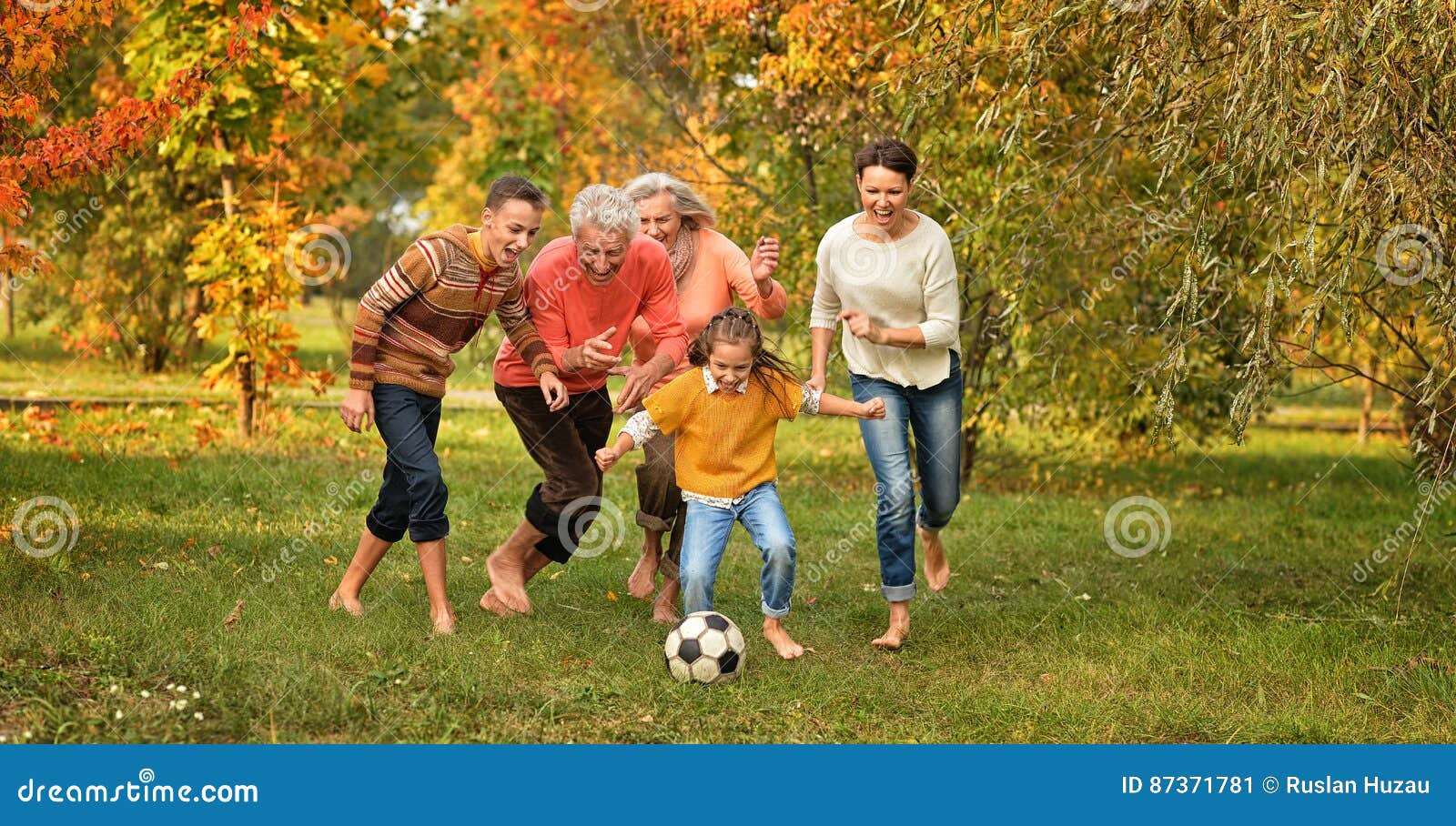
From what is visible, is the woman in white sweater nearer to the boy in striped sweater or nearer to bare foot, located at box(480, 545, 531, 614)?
the boy in striped sweater

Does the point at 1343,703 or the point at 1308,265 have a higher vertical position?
the point at 1308,265

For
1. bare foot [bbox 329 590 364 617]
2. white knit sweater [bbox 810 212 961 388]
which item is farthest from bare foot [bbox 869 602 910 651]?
bare foot [bbox 329 590 364 617]

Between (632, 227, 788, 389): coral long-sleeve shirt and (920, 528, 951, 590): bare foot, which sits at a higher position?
(632, 227, 788, 389): coral long-sleeve shirt

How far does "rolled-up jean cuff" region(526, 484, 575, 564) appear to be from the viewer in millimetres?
5891

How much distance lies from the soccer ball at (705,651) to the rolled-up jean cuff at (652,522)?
1.03 m

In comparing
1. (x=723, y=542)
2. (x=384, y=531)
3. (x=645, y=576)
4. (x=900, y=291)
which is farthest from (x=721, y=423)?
(x=384, y=531)

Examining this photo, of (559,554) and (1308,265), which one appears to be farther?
(559,554)

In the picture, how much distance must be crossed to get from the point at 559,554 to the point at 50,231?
1173 centimetres

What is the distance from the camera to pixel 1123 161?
29.5 ft

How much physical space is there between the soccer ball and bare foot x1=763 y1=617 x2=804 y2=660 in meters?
0.41

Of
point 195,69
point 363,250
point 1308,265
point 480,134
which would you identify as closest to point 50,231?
point 480,134

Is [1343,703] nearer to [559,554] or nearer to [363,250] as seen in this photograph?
[559,554]

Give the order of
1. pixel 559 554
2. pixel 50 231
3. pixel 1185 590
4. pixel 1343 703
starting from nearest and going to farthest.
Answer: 1. pixel 1343 703
2. pixel 559 554
3. pixel 1185 590
4. pixel 50 231

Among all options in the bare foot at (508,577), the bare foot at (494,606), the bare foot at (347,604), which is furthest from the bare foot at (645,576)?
the bare foot at (347,604)
